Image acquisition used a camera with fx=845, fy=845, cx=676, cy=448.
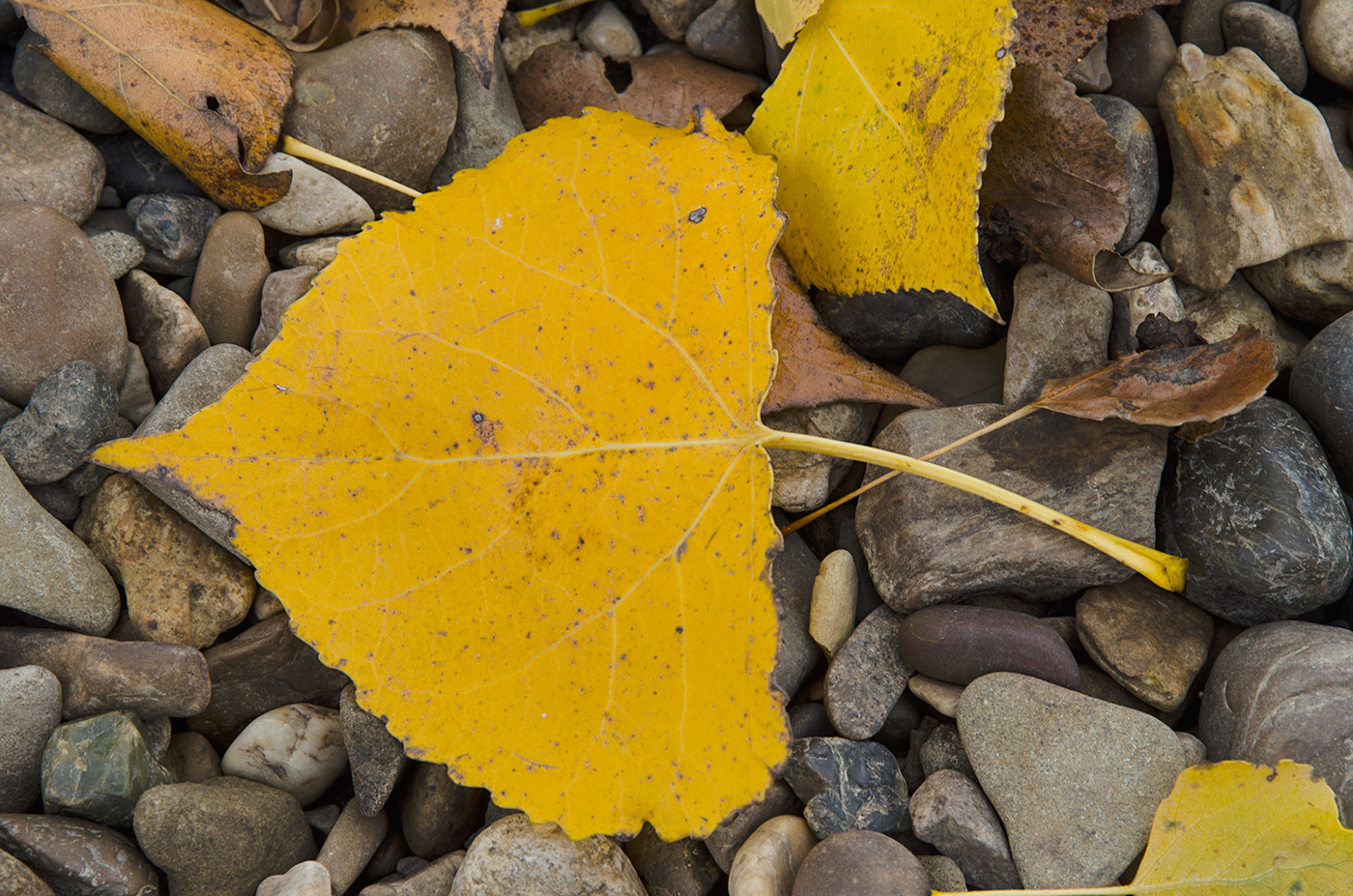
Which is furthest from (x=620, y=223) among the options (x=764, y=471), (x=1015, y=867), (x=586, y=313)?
(x=1015, y=867)

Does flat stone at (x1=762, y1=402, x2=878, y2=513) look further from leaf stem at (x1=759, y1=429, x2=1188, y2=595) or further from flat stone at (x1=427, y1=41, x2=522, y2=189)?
flat stone at (x1=427, y1=41, x2=522, y2=189)

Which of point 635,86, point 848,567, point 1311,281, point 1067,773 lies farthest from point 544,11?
point 1067,773

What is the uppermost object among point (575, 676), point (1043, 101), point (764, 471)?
point (1043, 101)

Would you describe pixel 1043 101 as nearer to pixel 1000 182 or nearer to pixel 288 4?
pixel 1000 182

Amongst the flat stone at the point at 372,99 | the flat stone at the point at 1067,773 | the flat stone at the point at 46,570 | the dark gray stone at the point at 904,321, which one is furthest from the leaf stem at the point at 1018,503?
the flat stone at the point at 46,570

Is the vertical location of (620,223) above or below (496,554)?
above

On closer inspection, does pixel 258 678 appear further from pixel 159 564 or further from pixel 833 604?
pixel 833 604

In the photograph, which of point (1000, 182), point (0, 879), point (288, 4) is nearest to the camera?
point (0, 879)

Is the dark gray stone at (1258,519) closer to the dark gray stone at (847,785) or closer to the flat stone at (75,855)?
the dark gray stone at (847,785)
